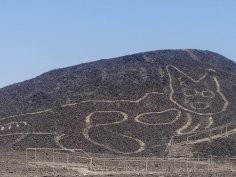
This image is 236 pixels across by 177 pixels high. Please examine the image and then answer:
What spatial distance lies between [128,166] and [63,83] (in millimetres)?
40409

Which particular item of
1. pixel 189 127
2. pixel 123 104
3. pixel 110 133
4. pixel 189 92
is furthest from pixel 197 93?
pixel 110 133

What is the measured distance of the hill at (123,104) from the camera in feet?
250

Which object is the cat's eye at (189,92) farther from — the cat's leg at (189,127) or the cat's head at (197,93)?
the cat's leg at (189,127)

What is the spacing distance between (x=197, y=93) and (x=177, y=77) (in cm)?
557

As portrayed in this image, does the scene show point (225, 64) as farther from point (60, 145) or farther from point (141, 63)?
point (60, 145)

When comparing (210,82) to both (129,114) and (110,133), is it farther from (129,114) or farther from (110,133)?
Result: (110,133)

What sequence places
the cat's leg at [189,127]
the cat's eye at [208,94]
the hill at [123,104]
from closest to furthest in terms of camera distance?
the hill at [123,104] < the cat's leg at [189,127] < the cat's eye at [208,94]

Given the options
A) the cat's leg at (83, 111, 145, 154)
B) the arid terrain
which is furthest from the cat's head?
the cat's leg at (83, 111, 145, 154)

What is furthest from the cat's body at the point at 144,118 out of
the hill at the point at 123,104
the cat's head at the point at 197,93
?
the hill at the point at 123,104

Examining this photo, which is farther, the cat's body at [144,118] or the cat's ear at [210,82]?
the cat's ear at [210,82]

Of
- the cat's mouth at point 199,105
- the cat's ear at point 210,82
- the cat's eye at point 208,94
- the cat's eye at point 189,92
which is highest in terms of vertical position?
the cat's ear at point 210,82

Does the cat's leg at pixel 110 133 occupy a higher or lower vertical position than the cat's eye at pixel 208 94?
lower

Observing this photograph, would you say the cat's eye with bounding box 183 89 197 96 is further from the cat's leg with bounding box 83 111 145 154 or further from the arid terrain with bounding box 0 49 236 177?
the cat's leg with bounding box 83 111 145 154

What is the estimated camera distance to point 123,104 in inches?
3364
